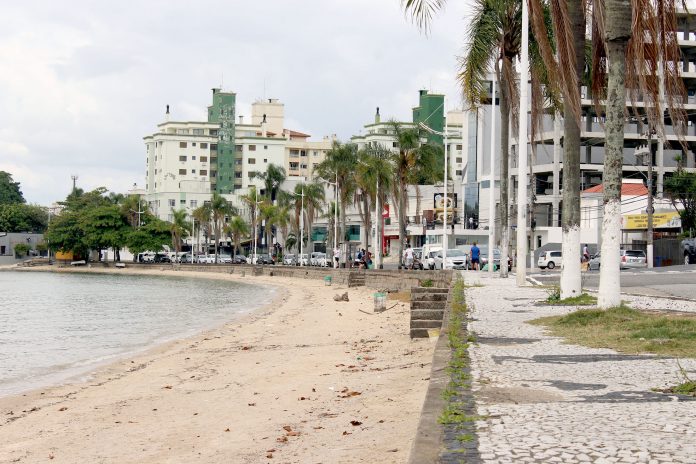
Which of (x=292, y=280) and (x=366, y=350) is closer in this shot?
(x=366, y=350)

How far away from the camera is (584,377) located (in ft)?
32.2

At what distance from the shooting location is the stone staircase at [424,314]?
1944 cm

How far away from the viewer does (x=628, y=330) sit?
1408 cm

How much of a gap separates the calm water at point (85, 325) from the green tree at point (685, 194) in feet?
102

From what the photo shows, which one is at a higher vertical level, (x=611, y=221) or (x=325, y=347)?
(x=611, y=221)

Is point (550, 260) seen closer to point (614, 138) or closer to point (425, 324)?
point (425, 324)

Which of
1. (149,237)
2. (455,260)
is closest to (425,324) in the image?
(455,260)

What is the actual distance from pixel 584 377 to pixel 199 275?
323ft

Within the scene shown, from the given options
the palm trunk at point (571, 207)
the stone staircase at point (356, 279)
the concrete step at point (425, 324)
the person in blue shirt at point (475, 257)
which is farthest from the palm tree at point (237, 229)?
the concrete step at point (425, 324)

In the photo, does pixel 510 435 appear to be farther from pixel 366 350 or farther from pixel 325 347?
pixel 325 347


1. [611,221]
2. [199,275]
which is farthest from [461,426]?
[199,275]

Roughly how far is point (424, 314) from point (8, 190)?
17549 centimetres

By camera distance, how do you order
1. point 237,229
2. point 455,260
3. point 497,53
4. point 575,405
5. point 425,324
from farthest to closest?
1. point 237,229
2. point 455,260
3. point 497,53
4. point 425,324
5. point 575,405

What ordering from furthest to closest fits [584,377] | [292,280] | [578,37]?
[292,280] → [578,37] → [584,377]
